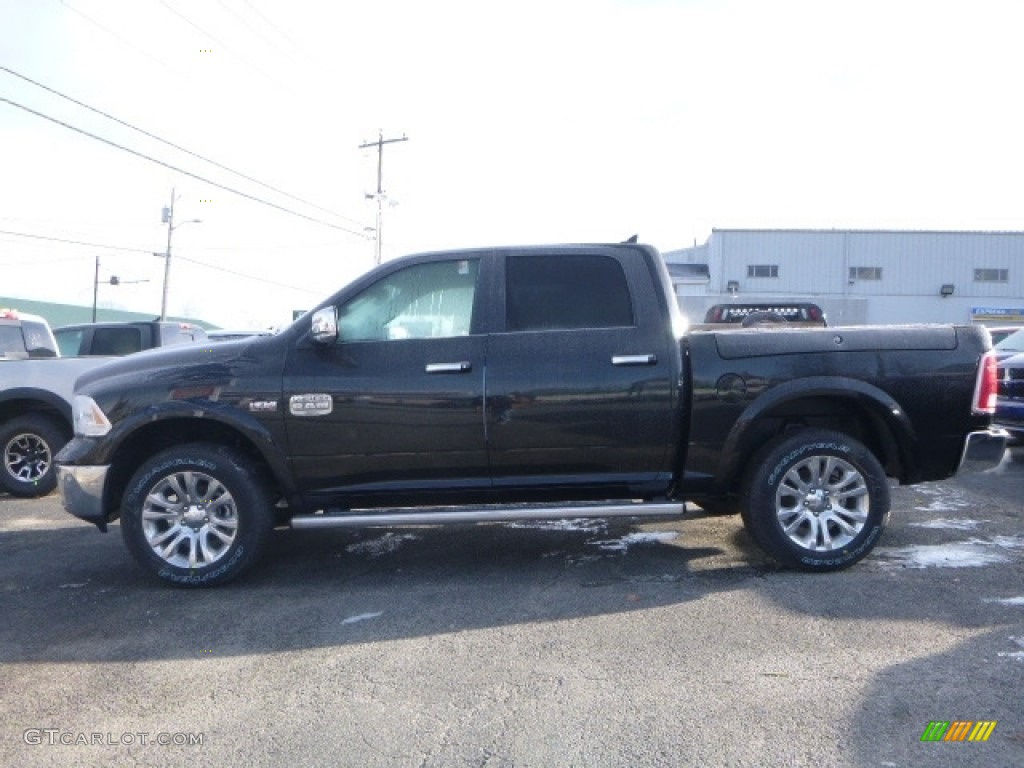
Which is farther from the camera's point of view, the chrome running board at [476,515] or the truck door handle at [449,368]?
the truck door handle at [449,368]

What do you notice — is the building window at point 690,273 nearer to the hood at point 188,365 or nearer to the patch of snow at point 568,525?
the patch of snow at point 568,525

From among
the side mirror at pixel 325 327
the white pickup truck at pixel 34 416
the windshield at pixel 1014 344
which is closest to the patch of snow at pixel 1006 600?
the side mirror at pixel 325 327

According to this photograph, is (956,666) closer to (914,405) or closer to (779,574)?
(779,574)

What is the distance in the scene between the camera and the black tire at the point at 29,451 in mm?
9836

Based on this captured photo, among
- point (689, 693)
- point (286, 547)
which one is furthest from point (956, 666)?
point (286, 547)

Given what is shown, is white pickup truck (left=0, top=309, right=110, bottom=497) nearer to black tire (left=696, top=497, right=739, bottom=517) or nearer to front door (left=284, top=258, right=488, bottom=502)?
front door (left=284, top=258, right=488, bottom=502)

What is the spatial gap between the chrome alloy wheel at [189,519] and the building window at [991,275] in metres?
46.4

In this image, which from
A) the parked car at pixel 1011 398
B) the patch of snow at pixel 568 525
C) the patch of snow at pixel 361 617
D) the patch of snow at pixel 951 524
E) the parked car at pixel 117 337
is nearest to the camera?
the patch of snow at pixel 361 617

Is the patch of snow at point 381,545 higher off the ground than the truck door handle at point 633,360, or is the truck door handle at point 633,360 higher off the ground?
the truck door handle at point 633,360

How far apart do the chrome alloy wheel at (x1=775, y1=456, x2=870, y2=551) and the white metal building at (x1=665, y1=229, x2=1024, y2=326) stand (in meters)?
39.9

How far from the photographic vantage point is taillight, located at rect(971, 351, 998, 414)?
596 cm

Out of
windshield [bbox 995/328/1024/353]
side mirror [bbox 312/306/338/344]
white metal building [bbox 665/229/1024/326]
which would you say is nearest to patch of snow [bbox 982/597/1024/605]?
side mirror [bbox 312/306/338/344]

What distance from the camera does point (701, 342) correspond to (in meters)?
6.05

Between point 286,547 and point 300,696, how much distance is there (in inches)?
120
